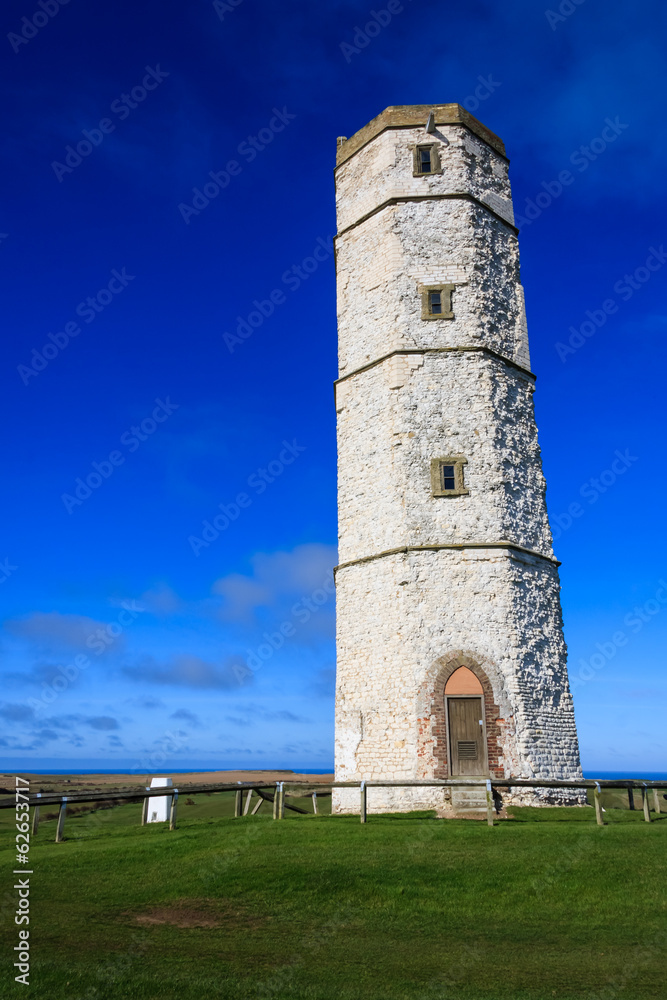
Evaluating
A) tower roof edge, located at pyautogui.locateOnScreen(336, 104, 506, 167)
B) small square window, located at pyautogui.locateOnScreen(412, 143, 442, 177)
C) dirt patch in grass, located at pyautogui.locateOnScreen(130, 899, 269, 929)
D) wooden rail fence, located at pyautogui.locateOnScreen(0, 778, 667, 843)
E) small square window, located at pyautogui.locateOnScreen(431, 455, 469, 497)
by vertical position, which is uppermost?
tower roof edge, located at pyautogui.locateOnScreen(336, 104, 506, 167)

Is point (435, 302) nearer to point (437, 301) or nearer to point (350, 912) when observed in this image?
point (437, 301)

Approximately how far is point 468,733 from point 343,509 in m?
7.02

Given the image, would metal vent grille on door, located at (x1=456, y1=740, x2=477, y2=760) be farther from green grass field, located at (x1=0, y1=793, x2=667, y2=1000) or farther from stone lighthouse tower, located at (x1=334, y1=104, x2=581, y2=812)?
green grass field, located at (x1=0, y1=793, x2=667, y2=1000)

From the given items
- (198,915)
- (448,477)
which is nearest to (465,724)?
(448,477)

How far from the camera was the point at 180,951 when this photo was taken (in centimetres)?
769

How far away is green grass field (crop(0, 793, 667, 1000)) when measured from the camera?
6.88 meters

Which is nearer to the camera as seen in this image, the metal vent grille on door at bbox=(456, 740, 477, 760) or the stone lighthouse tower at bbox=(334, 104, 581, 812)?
the metal vent grille on door at bbox=(456, 740, 477, 760)

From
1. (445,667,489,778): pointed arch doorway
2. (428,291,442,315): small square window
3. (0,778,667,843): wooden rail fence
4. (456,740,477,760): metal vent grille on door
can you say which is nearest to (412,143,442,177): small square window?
(428,291,442,315): small square window

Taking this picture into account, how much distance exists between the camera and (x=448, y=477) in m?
19.4

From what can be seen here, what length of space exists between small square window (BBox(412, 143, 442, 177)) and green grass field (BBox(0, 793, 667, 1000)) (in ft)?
Answer: 59.5

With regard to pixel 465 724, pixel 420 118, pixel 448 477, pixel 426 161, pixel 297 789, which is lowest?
pixel 297 789

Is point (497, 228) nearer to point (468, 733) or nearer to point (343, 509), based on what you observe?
point (343, 509)

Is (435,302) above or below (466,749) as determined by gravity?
above

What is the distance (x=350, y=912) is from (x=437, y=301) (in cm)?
1620
